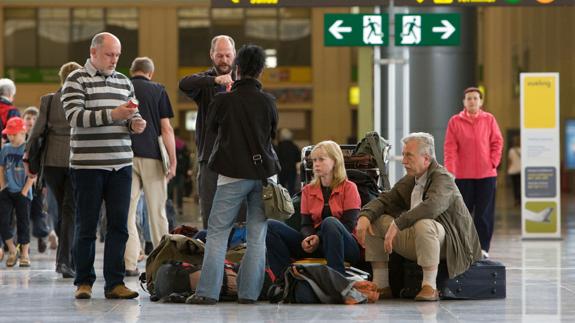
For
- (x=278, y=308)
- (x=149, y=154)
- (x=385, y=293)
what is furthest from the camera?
(x=149, y=154)

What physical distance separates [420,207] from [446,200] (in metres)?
0.20

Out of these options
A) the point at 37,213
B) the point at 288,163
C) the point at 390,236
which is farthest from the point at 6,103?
the point at 288,163

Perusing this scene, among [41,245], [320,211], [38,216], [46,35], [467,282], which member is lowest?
[41,245]

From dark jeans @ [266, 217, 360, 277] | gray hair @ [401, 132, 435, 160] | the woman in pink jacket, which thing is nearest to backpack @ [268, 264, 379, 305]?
dark jeans @ [266, 217, 360, 277]

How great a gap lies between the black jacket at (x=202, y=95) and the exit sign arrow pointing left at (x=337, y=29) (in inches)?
201

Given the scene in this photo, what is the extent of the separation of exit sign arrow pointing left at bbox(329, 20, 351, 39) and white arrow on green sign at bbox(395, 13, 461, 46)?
1.98 feet

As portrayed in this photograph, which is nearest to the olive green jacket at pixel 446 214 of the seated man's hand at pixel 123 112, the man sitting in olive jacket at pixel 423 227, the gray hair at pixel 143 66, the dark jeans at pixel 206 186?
the man sitting in olive jacket at pixel 423 227

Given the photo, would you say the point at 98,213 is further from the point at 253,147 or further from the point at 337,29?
the point at 337,29

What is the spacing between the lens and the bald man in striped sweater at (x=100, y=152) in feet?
30.5

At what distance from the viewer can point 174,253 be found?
9.77 meters

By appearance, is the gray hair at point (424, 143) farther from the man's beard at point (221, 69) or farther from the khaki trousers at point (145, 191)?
the khaki trousers at point (145, 191)

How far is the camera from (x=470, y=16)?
68.7 ft

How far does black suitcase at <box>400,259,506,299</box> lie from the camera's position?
9.55 m

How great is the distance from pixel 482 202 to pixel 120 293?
5.57 meters
